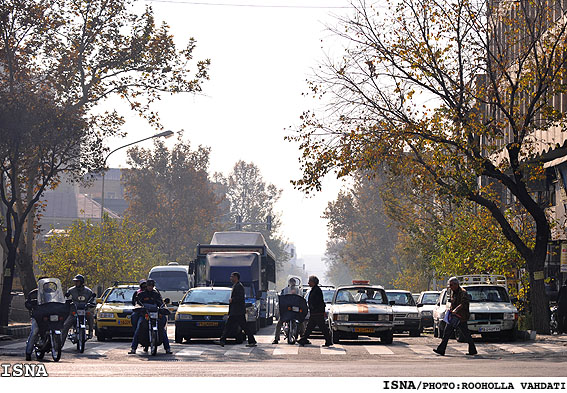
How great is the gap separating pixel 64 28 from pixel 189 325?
1477 cm

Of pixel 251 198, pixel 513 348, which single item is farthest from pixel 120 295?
pixel 251 198

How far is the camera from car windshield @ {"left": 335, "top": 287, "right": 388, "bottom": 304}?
91.7 ft

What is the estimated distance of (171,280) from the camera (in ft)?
165

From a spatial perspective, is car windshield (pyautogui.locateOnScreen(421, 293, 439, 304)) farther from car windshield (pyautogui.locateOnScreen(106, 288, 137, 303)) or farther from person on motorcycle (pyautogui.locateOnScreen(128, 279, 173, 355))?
person on motorcycle (pyautogui.locateOnScreen(128, 279, 173, 355))

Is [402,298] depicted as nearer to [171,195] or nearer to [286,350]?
[286,350]

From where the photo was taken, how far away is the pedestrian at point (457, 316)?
2184cm

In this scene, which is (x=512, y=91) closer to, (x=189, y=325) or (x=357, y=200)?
(x=189, y=325)

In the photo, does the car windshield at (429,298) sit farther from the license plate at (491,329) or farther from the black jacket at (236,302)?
the black jacket at (236,302)

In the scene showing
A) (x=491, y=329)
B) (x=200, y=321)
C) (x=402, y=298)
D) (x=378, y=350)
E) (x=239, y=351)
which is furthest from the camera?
(x=402, y=298)

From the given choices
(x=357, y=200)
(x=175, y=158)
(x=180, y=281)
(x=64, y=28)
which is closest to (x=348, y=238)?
(x=357, y=200)

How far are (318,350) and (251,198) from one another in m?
88.4

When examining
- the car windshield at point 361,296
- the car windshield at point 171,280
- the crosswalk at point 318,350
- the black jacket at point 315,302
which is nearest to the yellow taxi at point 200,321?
the crosswalk at point 318,350

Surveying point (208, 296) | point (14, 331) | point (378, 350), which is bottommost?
point (378, 350)

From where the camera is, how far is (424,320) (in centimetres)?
3866
